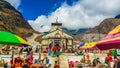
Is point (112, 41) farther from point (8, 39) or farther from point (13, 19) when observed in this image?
point (13, 19)

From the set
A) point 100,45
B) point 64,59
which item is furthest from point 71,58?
point 100,45

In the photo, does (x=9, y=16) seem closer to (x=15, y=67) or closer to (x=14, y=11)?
(x=14, y=11)

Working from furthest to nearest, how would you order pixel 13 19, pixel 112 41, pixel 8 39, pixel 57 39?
1. pixel 13 19
2. pixel 57 39
3. pixel 8 39
4. pixel 112 41

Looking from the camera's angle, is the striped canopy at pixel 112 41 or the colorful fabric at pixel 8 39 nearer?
the striped canopy at pixel 112 41

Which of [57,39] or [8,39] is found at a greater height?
[57,39]

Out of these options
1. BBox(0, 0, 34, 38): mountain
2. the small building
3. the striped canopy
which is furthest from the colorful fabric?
BBox(0, 0, 34, 38): mountain

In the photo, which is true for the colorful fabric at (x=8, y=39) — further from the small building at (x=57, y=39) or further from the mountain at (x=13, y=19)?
the mountain at (x=13, y=19)

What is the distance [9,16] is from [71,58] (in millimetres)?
109759

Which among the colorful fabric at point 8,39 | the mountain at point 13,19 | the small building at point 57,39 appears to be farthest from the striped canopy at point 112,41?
the mountain at point 13,19

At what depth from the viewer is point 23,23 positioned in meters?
148

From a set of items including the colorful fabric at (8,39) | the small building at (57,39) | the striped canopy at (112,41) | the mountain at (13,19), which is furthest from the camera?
the mountain at (13,19)

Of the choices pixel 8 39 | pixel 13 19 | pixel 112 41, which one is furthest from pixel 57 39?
pixel 13 19

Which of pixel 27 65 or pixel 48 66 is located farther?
pixel 48 66

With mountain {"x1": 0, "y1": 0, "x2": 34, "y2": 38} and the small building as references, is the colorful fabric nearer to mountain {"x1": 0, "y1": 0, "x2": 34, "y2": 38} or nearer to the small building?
the small building
